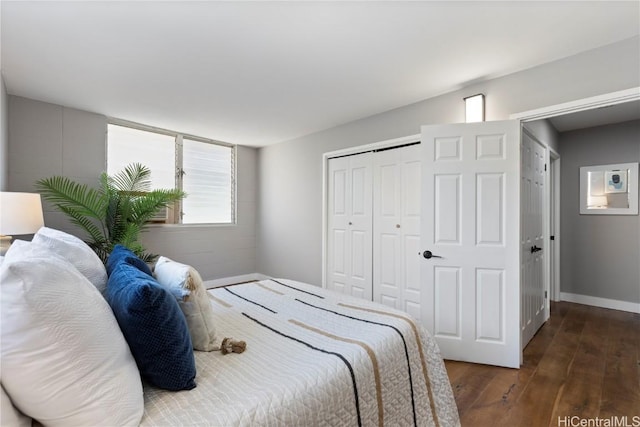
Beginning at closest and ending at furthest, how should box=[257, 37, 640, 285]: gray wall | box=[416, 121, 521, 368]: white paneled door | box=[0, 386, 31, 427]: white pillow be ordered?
box=[0, 386, 31, 427]: white pillow → box=[257, 37, 640, 285]: gray wall → box=[416, 121, 521, 368]: white paneled door

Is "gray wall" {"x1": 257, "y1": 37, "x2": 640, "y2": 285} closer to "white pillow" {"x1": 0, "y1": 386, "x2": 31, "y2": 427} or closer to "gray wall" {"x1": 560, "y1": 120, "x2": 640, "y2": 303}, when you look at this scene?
"gray wall" {"x1": 560, "y1": 120, "x2": 640, "y2": 303}

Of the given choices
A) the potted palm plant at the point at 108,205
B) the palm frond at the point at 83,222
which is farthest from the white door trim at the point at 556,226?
the palm frond at the point at 83,222

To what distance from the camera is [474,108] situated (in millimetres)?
2652

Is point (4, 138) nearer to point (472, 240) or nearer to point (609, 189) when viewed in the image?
point (472, 240)

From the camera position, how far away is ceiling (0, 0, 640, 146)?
1790 mm

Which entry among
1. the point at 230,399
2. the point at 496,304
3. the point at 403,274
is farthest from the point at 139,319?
the point at 403,274

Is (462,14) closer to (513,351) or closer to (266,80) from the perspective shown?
(266,80)

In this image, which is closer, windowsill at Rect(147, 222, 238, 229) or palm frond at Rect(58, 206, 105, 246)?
palm frond at Rect(58, 206, 105, 246)

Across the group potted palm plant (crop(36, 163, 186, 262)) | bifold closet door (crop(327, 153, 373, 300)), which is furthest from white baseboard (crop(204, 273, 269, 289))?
bifold closet door (crop(327, 153, 373, 300))

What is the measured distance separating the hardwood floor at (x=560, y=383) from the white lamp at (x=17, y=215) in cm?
334

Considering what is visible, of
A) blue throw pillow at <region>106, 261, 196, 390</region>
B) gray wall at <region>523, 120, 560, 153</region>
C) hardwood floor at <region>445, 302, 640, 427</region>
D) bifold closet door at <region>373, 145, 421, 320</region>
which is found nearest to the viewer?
blue throw pillow at <region>106, 261, 196, 390</region>

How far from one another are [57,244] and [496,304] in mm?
2862

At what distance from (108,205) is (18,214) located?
101cm

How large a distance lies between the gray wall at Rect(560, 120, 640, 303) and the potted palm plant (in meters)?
5.30
